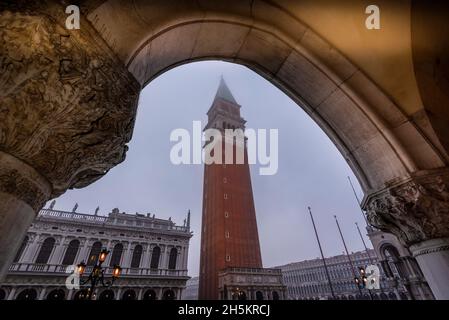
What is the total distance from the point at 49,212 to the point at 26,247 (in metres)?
3.43

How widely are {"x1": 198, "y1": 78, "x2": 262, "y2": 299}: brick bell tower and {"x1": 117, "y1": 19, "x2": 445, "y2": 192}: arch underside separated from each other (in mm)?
27561

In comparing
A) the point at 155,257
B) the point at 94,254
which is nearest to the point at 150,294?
the point at 155,257

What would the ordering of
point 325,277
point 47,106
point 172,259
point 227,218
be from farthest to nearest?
1. point 325,277
2. point 227,218
3. point 172,259
4. point 47,106

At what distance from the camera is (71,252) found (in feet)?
65.8

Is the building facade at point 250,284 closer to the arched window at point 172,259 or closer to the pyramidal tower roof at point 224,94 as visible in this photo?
the arched window at point 172,259

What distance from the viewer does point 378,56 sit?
293 cm

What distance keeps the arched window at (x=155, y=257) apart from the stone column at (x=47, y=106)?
24782 mm

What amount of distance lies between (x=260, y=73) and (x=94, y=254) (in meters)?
24.8

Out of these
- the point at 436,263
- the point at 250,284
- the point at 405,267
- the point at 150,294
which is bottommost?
the point at 436,263

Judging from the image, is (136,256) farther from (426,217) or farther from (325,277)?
(325,277)

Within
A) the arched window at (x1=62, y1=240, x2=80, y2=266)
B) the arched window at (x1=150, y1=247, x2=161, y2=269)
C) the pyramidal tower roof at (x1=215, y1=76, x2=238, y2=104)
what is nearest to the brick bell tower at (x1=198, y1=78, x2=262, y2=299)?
the pyramidal tower roof at (x1=215, y1=76, x2=238, y2=104)

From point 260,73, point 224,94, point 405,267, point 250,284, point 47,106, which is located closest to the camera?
point 47,106
